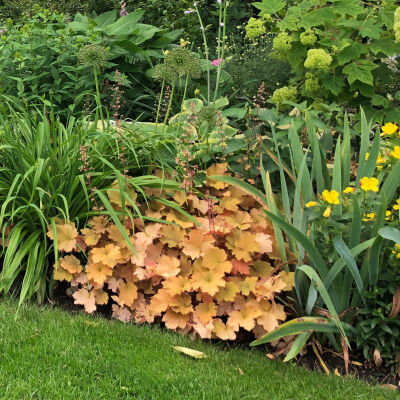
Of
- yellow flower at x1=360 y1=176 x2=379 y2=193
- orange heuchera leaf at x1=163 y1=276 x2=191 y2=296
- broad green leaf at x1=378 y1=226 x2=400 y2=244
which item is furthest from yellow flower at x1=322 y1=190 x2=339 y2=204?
orange heuchera leaf at x1=163 y1=276 x2=191 y2=296

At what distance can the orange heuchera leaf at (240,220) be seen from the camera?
321 centimetres

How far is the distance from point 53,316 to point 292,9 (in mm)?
2438

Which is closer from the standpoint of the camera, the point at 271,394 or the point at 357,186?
the point at 271,394

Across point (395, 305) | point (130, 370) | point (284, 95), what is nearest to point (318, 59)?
point (284, 95)

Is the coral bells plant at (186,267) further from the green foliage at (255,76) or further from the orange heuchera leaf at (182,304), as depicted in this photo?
the green foliage at (255,76)

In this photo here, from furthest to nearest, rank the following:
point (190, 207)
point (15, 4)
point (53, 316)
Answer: point (15, 4), point (190, 207), point (53, 316)

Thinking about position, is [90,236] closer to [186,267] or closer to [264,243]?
[186,267]

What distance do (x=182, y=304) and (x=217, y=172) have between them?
0.92 m

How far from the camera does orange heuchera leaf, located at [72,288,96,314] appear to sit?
3021mm

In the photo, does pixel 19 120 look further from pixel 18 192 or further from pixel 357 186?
pixel 357 186

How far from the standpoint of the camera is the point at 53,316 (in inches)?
116

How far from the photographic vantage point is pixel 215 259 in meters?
2.95

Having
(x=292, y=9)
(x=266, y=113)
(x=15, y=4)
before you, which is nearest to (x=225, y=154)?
(x=266, y=113)

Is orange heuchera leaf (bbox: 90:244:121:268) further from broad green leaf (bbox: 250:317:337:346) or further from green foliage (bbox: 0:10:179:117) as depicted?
green foliage (bbox: 0:10:179:117)
